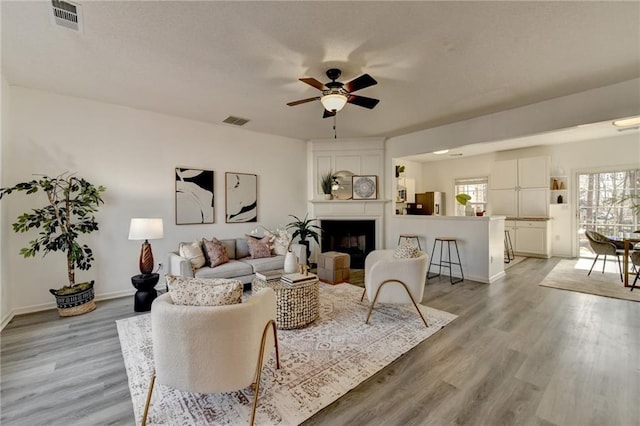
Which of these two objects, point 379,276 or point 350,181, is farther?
point 350,181

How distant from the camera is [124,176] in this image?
13.3 feet

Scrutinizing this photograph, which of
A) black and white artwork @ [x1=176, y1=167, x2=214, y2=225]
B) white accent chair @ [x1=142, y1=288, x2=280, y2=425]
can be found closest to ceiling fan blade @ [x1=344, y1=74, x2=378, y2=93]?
white accent chair @ [x1=142, y1=288, x2=280, y2=425]

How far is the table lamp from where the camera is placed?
3.48m

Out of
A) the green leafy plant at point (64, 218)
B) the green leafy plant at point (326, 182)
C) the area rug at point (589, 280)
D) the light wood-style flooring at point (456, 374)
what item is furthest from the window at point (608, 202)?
the green leafy plant at point (64, 218)

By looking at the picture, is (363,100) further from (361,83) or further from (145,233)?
(145,233)

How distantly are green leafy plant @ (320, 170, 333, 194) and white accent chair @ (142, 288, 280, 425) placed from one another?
4478 mm

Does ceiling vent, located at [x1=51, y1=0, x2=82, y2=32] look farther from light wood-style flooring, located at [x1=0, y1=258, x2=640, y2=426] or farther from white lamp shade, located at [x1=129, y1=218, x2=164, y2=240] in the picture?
light wood-style flooring, located at [x1=0, y1=258, x2=640, y2=426]

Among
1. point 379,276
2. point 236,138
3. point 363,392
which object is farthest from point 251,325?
point 236,138

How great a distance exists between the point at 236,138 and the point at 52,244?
10.2 feet

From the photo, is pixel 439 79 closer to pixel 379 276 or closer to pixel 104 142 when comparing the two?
pixel 379 276

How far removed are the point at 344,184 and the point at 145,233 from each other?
3913 mm

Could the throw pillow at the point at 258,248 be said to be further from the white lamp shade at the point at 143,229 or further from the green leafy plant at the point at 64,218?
the green leafy plant at the point at 64,218

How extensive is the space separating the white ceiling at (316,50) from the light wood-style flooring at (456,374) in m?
2.85

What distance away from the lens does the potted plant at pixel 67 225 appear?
3.18 m
